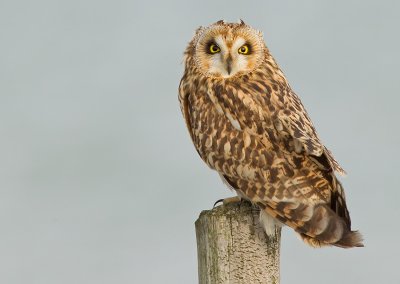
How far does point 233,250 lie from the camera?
19.0 ft

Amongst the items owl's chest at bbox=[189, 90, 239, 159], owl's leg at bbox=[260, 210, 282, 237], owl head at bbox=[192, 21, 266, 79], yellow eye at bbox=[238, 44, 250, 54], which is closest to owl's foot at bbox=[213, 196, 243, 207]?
owl's leg at bbox=[260, 210, 282, 237]

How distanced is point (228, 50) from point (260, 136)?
122cm

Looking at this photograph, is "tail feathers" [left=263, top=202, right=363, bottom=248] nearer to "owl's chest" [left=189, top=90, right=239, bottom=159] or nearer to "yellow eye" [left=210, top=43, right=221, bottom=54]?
"owl's chest" [left=189, top=90, right=239, bottom=159]

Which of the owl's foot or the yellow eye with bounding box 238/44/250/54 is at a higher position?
the yellow eye with bounding box 238/44/250/54

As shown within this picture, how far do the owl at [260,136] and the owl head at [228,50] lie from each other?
0.04 feet

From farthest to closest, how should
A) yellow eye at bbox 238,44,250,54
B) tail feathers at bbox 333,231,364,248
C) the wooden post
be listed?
yellow eye at bbox 238,44,250,54 < tail feathers at bbox 333,231,364,248 < the wooden post

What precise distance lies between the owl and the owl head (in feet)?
0.04

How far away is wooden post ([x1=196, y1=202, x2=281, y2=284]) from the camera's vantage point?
5.74 metres

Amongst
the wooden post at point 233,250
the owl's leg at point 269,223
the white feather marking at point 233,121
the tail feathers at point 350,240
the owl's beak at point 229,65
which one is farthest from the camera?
the owl's beak at point 229,65

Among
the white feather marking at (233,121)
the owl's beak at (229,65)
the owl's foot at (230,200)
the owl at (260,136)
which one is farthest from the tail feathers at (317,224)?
the owl's beak at (229,65)

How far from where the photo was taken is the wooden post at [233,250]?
574cm

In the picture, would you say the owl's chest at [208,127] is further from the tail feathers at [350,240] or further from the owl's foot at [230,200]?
the tail feathers at [350,240]

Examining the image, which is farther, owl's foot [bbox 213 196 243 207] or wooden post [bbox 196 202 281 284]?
owl's foot [bbox 213 196 243 207]

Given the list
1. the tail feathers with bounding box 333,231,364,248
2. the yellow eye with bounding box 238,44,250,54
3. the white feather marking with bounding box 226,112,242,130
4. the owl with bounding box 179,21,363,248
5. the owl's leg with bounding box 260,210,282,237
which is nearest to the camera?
the owl's leg with bounding box 260,210,282,237
